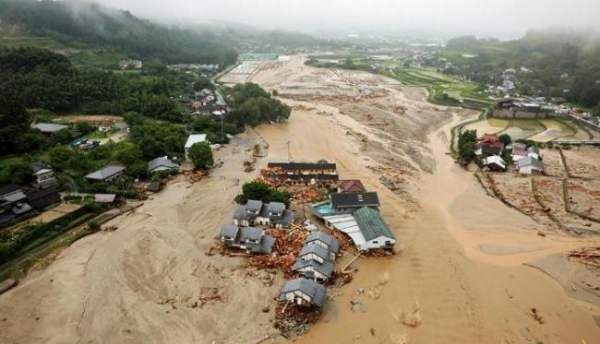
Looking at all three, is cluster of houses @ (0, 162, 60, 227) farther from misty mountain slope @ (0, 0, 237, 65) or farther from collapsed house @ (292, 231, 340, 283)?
misty mountain slope @ (0, 0, 237, 65)

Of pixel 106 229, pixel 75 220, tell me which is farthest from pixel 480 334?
pixel 75 220

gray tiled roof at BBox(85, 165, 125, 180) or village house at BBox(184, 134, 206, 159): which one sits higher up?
gray tiled roof at BBox(85, 165, 125, 180)

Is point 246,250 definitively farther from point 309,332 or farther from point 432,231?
point 432,231

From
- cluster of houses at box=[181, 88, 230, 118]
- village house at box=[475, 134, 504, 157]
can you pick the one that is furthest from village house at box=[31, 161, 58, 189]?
village house at box=[475, 134, 504, 157]

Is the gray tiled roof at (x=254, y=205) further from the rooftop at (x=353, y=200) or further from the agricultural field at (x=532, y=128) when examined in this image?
the agricultural field at (x=532, y=128)

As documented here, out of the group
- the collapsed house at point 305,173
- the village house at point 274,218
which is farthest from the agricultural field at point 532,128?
the village house at point 274,218

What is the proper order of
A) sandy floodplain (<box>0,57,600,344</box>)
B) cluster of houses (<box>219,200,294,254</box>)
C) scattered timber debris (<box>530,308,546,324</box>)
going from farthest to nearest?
1. cluster of houses (<box>219,200,294,254</box>)
2. scattered timber debris (<box>530,308,546,324</box>)
3. sandy floodplain (<box>0,57,600,344</box>)
